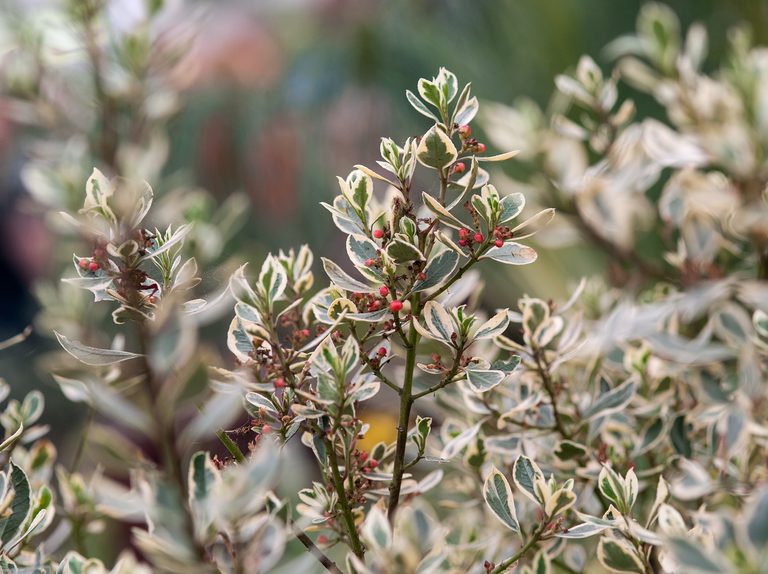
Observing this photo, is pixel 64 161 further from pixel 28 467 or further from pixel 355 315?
pixel 355 315

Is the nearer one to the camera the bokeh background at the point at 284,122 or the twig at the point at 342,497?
the twig at the point at 342,497

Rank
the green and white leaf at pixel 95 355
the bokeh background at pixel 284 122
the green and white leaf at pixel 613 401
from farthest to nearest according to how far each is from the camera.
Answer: the bokeh background at pixel 284 122 < the green and white leaf at pixel 613 401 < the green and white leaf at pixel 95 355

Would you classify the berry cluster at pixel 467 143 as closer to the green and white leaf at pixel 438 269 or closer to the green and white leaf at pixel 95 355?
the green and white leaf at pixel 438 269

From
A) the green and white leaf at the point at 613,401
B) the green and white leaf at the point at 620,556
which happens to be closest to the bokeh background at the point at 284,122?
the green and white leaf at the point at 613,401

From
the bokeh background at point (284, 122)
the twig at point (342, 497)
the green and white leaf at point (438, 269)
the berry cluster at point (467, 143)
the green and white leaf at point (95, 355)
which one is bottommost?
the bokeh background at point (284, 122)

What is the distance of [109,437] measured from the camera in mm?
407

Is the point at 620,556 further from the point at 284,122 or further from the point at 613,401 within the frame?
the point at 284,122

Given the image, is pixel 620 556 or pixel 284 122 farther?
pixel 284 122

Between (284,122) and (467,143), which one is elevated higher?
(467,143)

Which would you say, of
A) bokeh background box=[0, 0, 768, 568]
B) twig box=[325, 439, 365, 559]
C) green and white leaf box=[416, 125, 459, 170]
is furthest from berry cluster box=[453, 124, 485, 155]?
bokeh background box=[0, 0, 768, 568]

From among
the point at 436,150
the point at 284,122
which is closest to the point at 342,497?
the point at 436,150

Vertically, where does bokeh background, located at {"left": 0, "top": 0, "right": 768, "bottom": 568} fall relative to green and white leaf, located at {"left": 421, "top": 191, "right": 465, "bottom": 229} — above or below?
below

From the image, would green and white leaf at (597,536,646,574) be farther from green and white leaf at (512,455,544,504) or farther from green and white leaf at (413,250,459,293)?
green and white leaf at (413,250,459,293)

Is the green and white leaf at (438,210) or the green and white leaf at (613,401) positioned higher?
the green and white leaf at (438,210)
